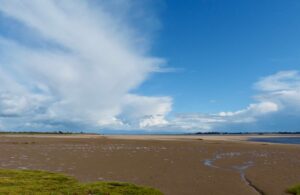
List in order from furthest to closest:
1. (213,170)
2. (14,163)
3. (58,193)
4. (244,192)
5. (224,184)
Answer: (14,163) < (213,170) < (224,184) < (244,192) < (58,193)

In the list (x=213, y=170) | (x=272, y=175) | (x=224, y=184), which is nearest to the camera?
(x=224, y=184)

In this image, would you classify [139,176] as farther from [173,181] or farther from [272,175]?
[272,175]

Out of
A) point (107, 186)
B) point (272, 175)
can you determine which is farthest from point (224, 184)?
point (107, 186)

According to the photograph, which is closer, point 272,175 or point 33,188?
point 33,188

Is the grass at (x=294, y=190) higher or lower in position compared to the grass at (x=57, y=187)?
lower

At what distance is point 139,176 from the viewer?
75.6 feet

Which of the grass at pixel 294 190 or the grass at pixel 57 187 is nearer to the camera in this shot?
the grass at pixel 57 187

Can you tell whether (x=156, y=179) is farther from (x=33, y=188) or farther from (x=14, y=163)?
(x=14, y=163)

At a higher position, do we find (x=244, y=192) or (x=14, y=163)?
(x=14, y=163)

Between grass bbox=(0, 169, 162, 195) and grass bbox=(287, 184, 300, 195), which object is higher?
grass bbox=(0, 169, 162, 195)

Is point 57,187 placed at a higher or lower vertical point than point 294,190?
higher

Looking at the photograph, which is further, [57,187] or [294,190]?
[294,190]

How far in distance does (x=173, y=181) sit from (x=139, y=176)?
3151mm

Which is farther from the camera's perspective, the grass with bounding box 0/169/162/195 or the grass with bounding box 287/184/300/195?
the grass with bounding box 287/184/300/195
